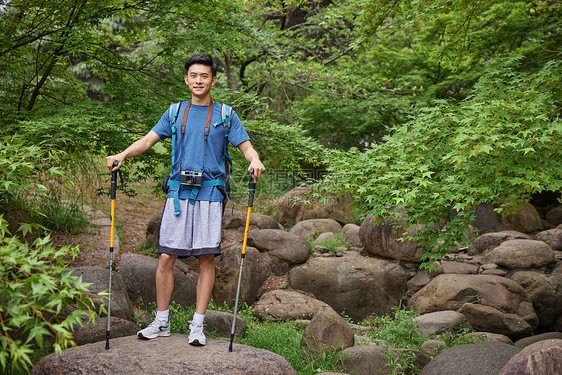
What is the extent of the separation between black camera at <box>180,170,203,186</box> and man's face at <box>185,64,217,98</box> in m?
0.60

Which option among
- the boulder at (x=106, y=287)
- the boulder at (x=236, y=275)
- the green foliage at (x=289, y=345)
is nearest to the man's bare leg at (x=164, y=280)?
the boulder at (x=106, y=287)

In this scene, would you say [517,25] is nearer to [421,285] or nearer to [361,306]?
[421,285]

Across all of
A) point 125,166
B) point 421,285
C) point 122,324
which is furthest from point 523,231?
point 122,324

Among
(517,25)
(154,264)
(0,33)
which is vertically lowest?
(154,264)

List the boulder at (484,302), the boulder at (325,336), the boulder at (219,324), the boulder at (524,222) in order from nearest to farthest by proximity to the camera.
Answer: the boulder at (325,336), the boulder at (219,324), the boulder at (484,302), the boulder at (524,222)

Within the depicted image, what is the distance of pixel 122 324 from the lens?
4746 mm

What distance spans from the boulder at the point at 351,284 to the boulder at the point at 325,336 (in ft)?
10.4

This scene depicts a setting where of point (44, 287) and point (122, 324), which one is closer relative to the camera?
point (44, 287)

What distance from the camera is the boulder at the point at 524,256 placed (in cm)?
977

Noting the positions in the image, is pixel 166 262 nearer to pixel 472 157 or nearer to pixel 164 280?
pixel 164 280

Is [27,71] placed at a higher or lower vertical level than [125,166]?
higher

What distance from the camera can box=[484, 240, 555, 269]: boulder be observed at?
9.77 m

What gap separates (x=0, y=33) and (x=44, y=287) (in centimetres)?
505

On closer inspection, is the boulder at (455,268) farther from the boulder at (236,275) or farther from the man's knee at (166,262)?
the man's knee at (166,262)
